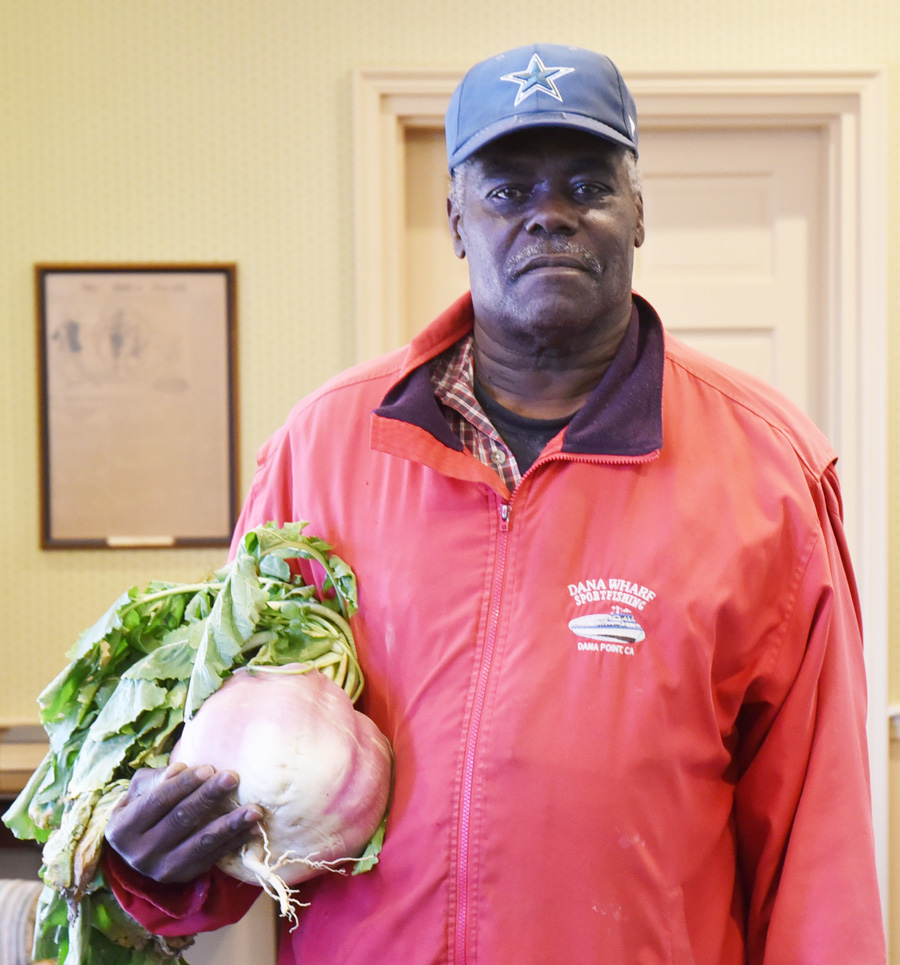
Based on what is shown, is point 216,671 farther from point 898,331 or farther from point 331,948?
point 898,331

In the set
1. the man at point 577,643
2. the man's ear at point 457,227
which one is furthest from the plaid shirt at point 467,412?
the man's ear at point 457,227

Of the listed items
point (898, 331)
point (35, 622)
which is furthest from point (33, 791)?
point (898, 331)

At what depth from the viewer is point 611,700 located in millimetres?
961

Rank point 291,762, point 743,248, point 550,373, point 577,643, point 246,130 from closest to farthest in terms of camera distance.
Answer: point 291,762, point 577,643, point 550,373, point 246,130, point 743,248

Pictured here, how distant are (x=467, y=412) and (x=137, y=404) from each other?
1385 millimetres

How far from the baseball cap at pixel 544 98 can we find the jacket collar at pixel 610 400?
0.70 ft

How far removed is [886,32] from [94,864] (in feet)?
7.72

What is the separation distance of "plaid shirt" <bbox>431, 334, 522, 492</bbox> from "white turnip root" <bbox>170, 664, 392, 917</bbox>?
0.32 m

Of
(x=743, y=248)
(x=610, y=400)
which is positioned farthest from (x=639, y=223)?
(x=743, y=248)

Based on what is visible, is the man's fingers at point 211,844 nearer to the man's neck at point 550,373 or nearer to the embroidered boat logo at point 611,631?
the embroidered boat logo at point 611,631

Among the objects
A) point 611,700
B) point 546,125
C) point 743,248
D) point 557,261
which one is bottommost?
point 611,700

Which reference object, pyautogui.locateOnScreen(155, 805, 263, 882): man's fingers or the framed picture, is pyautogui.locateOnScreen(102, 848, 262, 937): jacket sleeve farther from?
the framed picture

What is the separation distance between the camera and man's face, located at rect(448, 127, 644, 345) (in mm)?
1033

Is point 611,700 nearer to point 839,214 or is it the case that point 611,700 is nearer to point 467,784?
point 467,784
